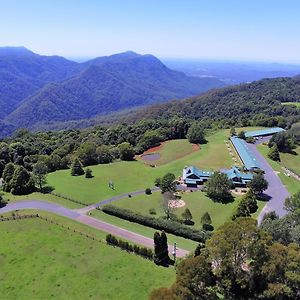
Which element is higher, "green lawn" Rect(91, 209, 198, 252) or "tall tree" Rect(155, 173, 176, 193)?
"tall tree" Rect(155, 173, 176, 193)

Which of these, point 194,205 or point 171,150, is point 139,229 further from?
point 171,150

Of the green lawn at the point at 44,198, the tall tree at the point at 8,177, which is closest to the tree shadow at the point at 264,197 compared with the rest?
the green lawn at the point at 44,198

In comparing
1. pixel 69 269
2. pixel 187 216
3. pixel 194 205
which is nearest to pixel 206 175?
pixel 194 205

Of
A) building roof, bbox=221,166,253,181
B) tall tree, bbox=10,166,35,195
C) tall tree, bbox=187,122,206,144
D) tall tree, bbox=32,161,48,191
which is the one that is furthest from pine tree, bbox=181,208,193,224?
tall tree, bbox=187,122,206,144

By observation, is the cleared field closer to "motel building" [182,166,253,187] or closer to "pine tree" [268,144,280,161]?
"motel building" [182,166,253,187]

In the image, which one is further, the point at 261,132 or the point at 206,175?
the point at 261,132

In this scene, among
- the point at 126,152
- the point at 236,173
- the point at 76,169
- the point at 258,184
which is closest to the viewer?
the point at 258,184
